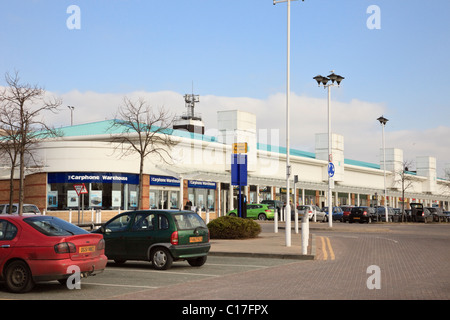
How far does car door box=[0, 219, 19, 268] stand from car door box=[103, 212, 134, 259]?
4.13 metres

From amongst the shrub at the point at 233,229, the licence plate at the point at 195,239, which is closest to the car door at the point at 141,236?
the licence plate at the point at 195,239

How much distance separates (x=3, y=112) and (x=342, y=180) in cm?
5390

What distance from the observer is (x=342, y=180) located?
74.8 meters

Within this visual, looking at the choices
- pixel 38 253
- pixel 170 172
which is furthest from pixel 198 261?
pixel 170 172

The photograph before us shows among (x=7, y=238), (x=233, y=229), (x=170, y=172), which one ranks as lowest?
(x=233, y=229)

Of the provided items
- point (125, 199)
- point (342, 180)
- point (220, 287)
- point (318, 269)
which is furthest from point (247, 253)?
point (342, 180)

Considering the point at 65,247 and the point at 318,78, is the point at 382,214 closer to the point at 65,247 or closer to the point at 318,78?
the point at 318,78

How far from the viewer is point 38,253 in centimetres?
1007

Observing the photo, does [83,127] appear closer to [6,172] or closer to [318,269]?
[6,172]

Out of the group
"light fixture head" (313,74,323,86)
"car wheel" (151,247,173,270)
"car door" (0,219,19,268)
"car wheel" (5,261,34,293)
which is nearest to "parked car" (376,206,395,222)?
"light fixture head" (313,74,323,86)

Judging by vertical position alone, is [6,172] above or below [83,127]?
below

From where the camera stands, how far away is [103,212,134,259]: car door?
47.2ft

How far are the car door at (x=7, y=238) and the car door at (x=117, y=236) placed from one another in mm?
4129

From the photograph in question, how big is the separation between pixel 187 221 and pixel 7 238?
503 cm
